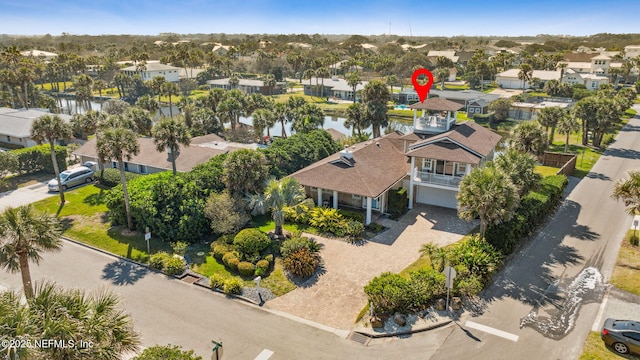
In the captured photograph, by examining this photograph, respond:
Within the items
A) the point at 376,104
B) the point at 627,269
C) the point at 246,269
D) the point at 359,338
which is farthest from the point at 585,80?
the point at 359,338

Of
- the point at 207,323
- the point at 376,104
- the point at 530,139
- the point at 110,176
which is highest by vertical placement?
the point at 376,104

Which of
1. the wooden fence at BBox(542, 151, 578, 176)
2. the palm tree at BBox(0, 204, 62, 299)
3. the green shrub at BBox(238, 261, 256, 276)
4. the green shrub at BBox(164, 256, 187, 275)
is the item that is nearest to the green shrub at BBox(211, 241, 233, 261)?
the green shrub at BBox(238, 261, 256, 276)

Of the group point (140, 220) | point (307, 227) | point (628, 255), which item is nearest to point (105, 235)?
point (140, 220)

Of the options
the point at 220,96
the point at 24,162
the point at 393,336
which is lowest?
the point at 393,336

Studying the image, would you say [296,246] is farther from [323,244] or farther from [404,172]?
[404,172]

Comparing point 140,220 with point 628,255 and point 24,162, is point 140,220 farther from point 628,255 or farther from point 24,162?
point 628,255

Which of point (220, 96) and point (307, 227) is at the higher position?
point (220, 96)

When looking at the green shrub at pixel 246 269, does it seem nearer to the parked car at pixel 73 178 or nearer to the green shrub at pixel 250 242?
the green shrub at pixel 250 242

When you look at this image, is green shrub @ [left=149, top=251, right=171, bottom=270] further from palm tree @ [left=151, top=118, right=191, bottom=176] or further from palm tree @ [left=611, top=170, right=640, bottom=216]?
palm tree @ [left=611, top=170, right=640, bottom=216]
